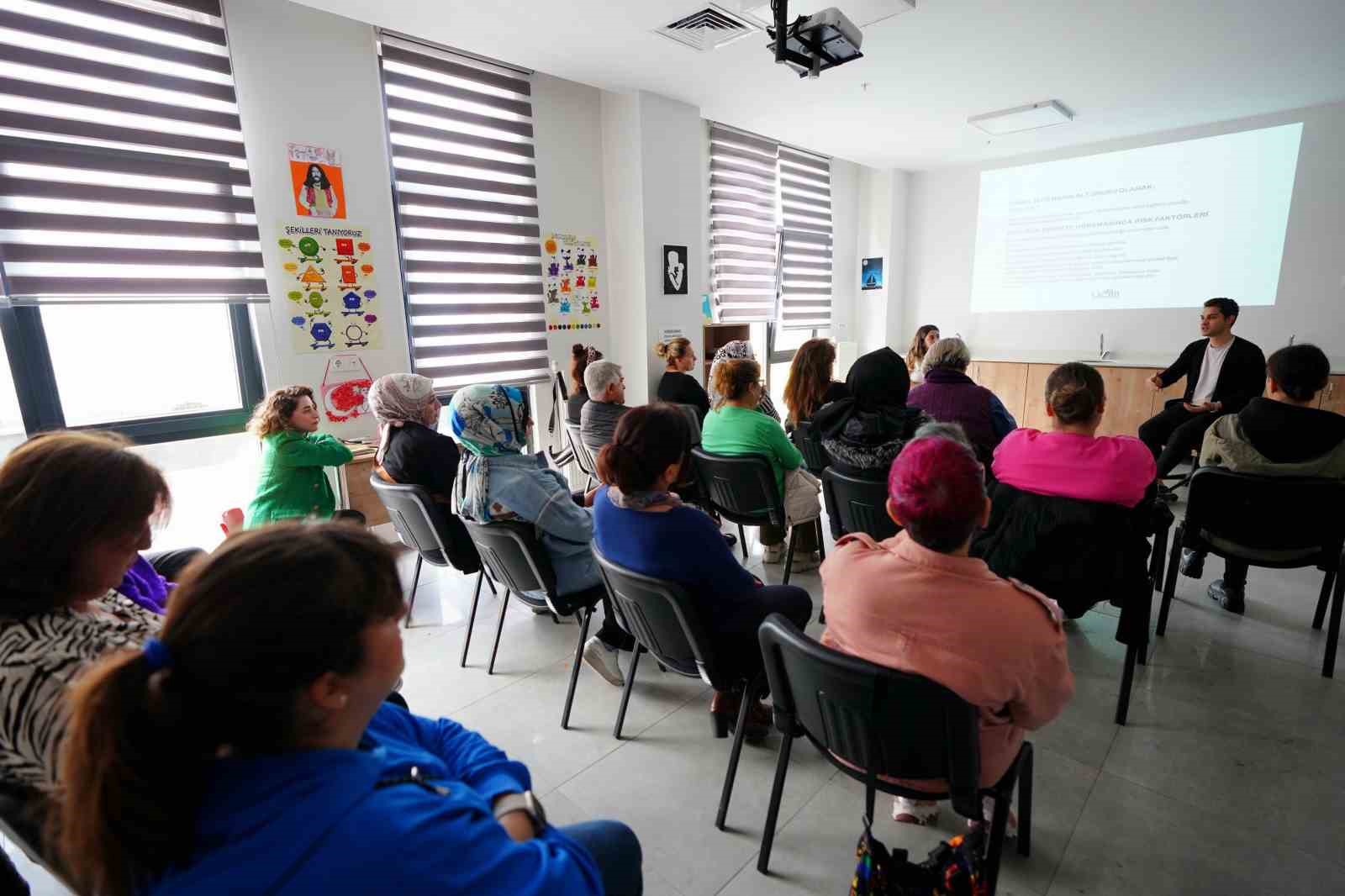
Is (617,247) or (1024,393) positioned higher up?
(617,247)

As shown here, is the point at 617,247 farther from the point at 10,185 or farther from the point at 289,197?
the point at 10,185

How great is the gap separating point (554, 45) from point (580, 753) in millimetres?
3653

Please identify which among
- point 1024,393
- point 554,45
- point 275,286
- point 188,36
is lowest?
point 1024,393

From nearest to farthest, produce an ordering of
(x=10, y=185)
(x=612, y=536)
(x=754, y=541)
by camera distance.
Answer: (x=612, y=536) < (x=10, y=185) < (x=754, y=541)

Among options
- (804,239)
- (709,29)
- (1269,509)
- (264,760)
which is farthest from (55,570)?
(804,239)

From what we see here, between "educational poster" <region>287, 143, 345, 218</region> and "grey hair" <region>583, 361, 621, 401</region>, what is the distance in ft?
5.34

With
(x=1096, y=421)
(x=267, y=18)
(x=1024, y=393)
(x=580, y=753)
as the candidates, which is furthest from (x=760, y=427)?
(x=1024, y=393)

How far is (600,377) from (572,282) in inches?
58.5

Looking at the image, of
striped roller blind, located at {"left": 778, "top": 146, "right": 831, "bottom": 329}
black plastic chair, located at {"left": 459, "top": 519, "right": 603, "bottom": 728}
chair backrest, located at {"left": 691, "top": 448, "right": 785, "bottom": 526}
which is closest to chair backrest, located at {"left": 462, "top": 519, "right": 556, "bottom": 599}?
black plastic chair, located at {"left": 459, "top": 519, "right": 603, "bottom": 728}

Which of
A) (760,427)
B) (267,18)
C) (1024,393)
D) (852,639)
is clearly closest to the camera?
(852,639)

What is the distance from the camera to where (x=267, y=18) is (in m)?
3.07

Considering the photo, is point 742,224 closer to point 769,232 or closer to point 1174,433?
point 769,232

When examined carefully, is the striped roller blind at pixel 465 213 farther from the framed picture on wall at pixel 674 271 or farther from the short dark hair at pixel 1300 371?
the short dark hair at pixel 1300 371

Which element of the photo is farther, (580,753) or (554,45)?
(554,45)
